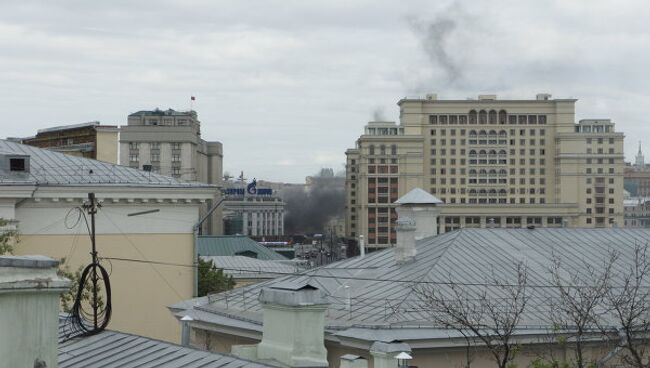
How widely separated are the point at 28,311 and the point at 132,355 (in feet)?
8.75

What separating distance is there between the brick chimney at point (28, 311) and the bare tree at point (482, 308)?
9173 millimetres

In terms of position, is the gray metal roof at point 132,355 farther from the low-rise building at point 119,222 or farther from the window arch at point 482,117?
the window arch at point 482,117

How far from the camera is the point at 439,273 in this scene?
2283cm

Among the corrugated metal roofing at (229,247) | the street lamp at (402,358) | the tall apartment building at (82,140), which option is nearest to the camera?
the street lamp at (402,358)

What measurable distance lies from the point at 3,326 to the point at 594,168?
177 m

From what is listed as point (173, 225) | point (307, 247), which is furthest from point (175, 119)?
point (173, 225)

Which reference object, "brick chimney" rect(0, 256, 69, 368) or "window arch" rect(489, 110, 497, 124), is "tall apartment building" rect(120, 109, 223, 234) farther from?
"brick chimney" rect(0, 256, 69, 368)

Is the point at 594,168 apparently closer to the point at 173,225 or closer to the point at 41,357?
the point at 173,225

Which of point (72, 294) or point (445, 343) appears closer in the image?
point (445, 343)

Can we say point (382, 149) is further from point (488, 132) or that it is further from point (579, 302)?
point (579, 302)

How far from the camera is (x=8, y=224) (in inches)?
1185

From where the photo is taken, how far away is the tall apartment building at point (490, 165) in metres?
178

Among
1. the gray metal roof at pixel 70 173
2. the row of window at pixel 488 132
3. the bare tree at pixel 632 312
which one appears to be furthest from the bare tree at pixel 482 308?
the row of window at pixel 488 132

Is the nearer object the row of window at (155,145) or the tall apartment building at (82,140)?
the tall apartment building at (82,140)
